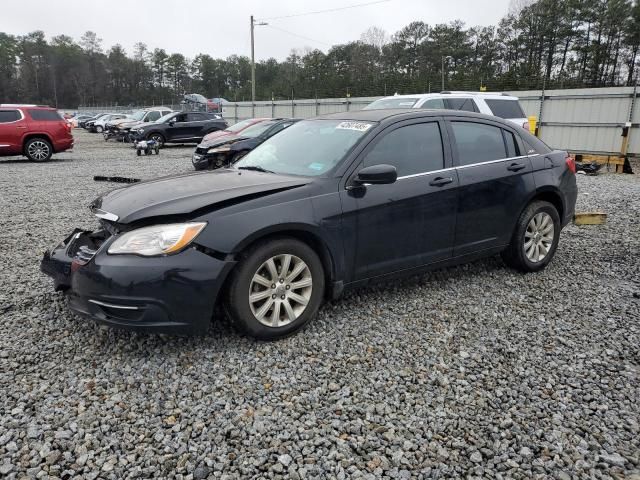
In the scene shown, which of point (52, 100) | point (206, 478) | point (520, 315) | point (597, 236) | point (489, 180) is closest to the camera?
point (206, 478)

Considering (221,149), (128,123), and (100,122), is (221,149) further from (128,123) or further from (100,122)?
(100,122)

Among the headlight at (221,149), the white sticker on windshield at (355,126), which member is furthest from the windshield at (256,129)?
the white sticker on windshield at (355,126)

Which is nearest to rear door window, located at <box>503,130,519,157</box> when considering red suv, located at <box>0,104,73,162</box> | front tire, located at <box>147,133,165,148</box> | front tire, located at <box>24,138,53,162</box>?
red suv, located at <box>0,104,73,162</box>

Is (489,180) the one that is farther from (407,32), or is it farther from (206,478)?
(407,32)

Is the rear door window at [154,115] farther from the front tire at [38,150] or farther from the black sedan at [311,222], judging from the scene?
the black sedan at [311,222]

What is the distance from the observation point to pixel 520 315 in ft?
13.2

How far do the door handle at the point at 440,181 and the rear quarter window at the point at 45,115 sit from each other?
49.9 ft

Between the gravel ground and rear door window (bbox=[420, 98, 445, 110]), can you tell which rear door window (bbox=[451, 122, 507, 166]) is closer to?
the gravel ground

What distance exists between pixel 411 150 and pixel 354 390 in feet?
6.82

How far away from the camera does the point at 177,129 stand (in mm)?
21922

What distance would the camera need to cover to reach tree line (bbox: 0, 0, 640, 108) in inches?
1283

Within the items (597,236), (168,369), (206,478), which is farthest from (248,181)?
(597,236)

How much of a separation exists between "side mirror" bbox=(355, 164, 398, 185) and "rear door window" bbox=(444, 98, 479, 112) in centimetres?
718

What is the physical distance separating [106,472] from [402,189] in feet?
8.93
